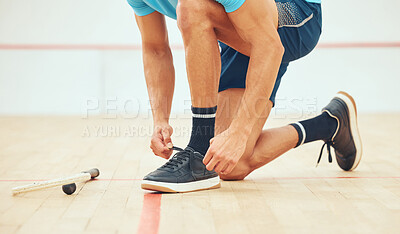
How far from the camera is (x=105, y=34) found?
5.88 metres

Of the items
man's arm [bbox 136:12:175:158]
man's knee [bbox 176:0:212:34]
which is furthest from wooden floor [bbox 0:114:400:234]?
man's knee [bbox 176:0:212:34]

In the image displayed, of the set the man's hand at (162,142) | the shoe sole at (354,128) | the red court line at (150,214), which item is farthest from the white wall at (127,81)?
Result: the red court line at (150,214)

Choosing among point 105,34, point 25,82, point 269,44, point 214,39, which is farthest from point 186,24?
point 105,34

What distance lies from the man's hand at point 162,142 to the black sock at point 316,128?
511 mm

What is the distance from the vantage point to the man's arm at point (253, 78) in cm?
132

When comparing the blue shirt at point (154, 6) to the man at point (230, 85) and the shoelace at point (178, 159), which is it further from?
the shoelace at point (178, 159)

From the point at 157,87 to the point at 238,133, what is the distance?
0.50m

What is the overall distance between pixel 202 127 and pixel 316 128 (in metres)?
0.54

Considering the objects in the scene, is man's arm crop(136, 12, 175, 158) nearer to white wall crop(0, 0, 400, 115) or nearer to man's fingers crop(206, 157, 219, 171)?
man's fingers crop(206, 157, 219, 171)

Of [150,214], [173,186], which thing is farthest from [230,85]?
[150,214]

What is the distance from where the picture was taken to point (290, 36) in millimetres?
1611

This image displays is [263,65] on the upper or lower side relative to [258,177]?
upper

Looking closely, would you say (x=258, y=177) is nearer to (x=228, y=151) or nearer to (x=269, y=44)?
(x=228, y=151)

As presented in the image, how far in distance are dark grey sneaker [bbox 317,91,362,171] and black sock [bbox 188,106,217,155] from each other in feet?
1.95
